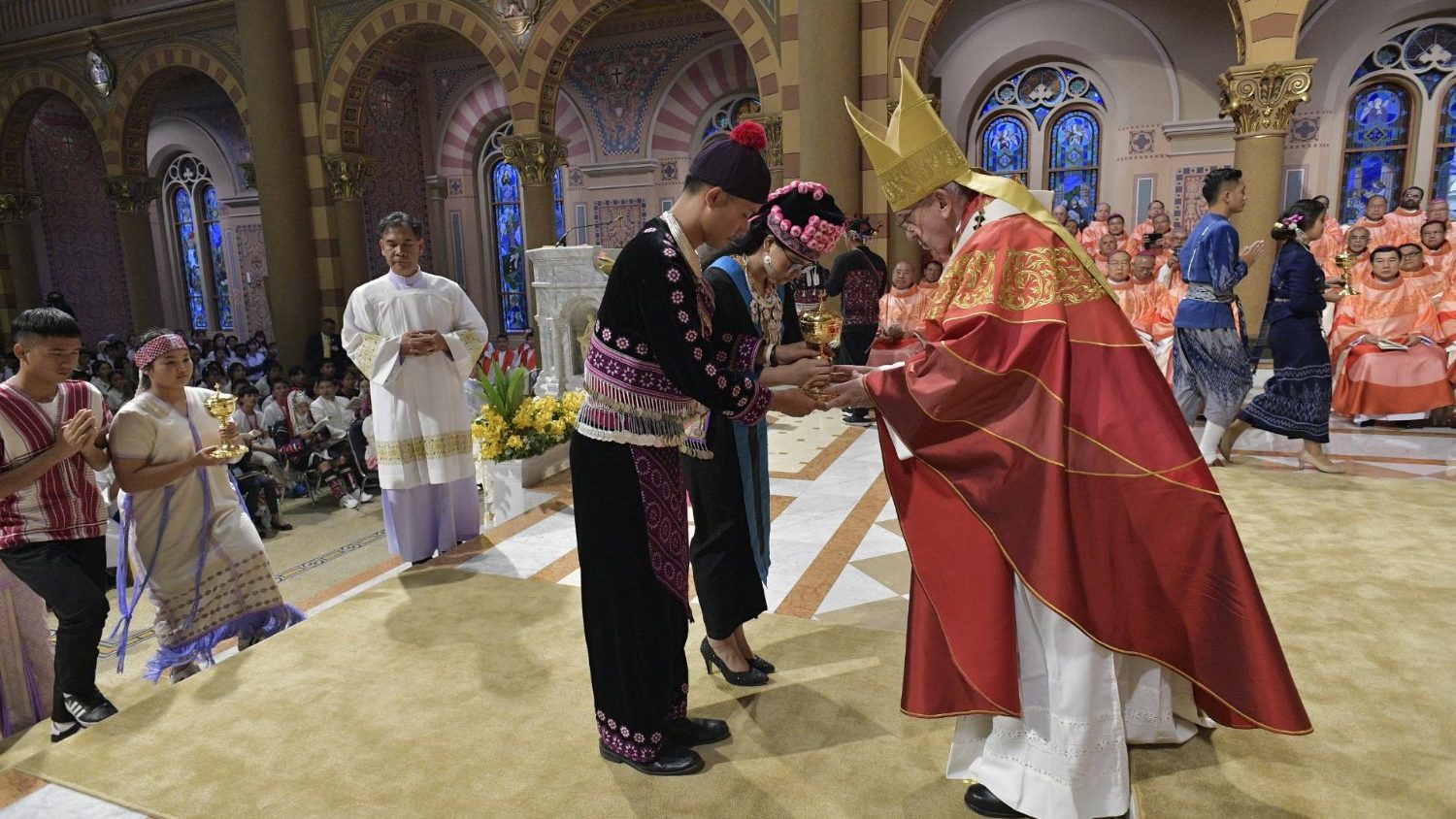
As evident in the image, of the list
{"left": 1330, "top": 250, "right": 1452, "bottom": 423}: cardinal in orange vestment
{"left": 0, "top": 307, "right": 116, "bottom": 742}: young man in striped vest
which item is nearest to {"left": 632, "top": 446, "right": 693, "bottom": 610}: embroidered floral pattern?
{"left": 0, "top": 307, "right": 116, "bottom": 742}: young man in striped vest

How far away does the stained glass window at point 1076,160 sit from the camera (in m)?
11.6

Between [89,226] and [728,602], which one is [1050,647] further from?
[89,226]

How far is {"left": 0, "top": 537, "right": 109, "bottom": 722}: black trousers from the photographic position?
9.41ft

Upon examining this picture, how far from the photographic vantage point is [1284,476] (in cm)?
512

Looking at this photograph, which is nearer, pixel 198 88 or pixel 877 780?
pixel 877 780

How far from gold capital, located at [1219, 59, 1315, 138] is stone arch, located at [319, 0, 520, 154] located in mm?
8160

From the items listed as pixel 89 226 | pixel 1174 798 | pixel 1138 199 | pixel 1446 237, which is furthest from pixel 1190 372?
pixel 89 226

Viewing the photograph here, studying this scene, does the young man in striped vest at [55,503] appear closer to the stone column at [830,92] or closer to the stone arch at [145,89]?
the stone column at [830,92]

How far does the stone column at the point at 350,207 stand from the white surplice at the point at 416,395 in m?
8.85

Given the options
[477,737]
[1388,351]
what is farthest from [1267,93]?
[477,737]

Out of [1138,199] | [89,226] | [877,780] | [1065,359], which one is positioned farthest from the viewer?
[89,226]

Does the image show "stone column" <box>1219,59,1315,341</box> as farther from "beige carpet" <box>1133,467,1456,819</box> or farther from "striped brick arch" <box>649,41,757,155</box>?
"striped brick arch" <box>649,41,757,155</box>

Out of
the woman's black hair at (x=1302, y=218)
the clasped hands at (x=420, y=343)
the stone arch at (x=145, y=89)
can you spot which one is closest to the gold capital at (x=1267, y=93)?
the woman's black hair at (x=1302, y=218)

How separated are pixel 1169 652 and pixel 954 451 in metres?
0.71
